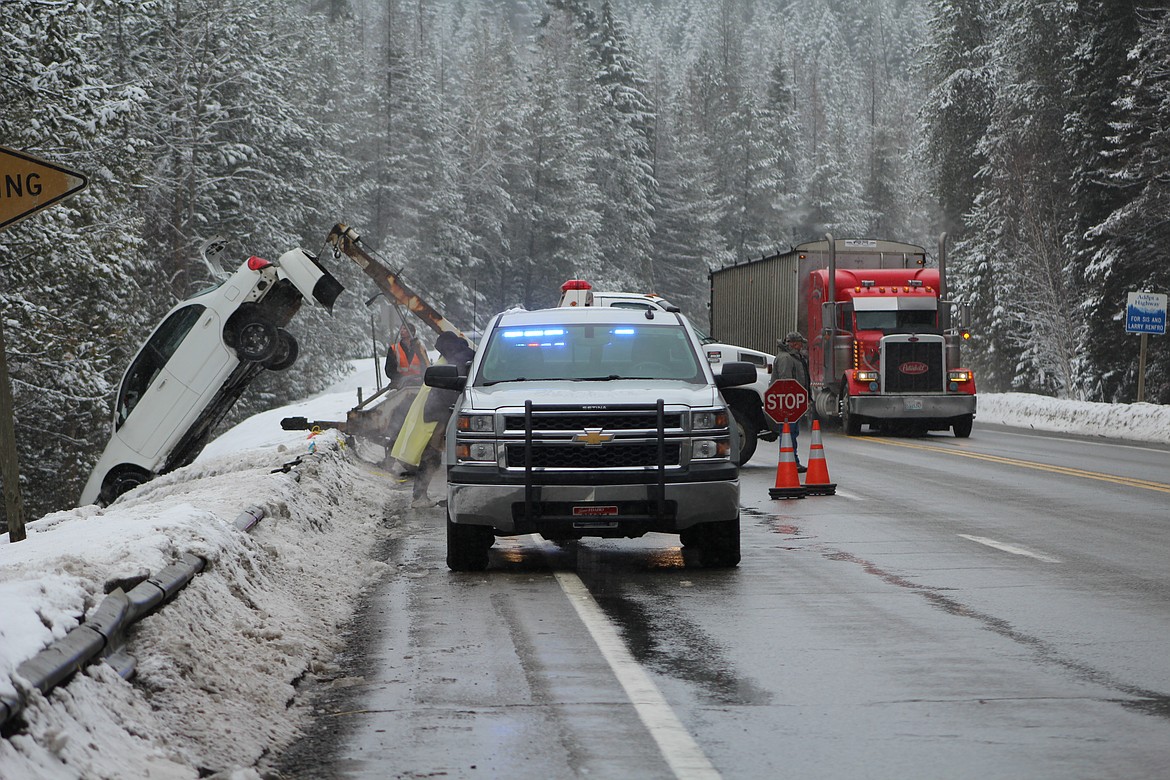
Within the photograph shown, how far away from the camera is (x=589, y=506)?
10328mm

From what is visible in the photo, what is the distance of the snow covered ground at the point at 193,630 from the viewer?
5.23 meters

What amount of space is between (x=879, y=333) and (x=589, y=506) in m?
20.3

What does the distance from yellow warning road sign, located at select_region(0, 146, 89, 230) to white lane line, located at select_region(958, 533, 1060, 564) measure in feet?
23.8

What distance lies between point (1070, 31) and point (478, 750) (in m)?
45.3

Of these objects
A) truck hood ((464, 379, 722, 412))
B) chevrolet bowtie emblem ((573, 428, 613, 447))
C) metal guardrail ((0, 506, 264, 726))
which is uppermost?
truck hood ((464, 379, 722, 412))

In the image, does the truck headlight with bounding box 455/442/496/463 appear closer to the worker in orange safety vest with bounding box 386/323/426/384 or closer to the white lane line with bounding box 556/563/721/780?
the white lane line with bounding box 556/563/721/780

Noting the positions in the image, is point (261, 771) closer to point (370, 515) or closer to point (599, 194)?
point (370, 515)

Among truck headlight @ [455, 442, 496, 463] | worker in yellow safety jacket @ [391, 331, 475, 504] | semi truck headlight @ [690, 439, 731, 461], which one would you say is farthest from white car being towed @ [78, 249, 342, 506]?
semi truck headlight @ [690, 439, 731, 461]

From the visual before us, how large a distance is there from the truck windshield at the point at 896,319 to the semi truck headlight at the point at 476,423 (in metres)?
20.2

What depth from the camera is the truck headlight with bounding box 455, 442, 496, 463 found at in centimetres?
1054

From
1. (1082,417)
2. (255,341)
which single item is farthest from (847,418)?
(255,341)

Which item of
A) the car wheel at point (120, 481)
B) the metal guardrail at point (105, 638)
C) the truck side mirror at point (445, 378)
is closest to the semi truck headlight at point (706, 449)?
the truck side mirror at point (445, 378)

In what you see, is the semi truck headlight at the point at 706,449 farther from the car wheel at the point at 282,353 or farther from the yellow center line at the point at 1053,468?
the car wheel at the point at 282,353

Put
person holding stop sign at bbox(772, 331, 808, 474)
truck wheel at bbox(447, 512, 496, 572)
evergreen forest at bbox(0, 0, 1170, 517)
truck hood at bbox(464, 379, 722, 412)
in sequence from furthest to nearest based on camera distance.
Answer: evergreen forest at bbox(0, 0, 1170, 517)
person holding stop sign at bbox(772, 331, 808, 474)
truck wheel at bbox(447, 512, 496, 572)
truck hood at bbox(464, 379, 722, 412)
